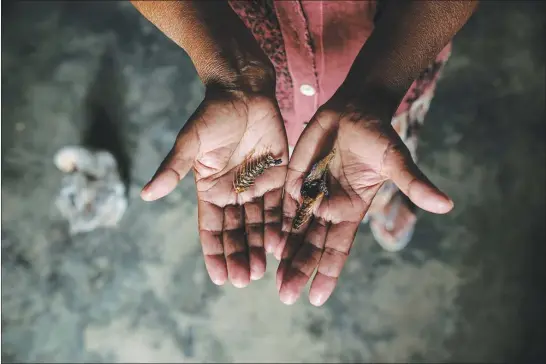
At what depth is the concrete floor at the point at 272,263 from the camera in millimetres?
2889

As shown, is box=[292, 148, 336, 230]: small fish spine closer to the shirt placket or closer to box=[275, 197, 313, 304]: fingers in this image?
box=[275, 197, 313, 304]: fingers

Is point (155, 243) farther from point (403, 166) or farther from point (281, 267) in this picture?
point (403, 166)

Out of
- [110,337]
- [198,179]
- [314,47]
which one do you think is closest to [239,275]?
[198,179]

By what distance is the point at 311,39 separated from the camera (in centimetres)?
171

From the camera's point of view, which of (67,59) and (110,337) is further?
(67,59)

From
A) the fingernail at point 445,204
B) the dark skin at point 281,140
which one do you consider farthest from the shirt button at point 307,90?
the fingernail at point 445,204

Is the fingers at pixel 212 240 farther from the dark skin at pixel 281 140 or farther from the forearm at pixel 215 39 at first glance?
the forearm at pixel 215 39

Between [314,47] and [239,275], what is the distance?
0.88m

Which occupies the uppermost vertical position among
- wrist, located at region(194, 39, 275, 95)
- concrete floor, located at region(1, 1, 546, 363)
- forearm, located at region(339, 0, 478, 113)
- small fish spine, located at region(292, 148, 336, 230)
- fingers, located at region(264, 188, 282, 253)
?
forearm, located at region(339, 0, 478, 113)

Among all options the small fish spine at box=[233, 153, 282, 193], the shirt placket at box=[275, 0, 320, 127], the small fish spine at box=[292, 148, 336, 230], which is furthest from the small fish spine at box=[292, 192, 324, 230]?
the shirt placket at box=[275, 0, 320, 127]

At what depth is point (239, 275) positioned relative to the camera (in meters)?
1.74

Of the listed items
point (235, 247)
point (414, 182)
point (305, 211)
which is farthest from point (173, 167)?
point (414, 182)

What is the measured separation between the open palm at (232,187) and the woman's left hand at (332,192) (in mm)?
96

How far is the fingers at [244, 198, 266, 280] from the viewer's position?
5.84 feet
